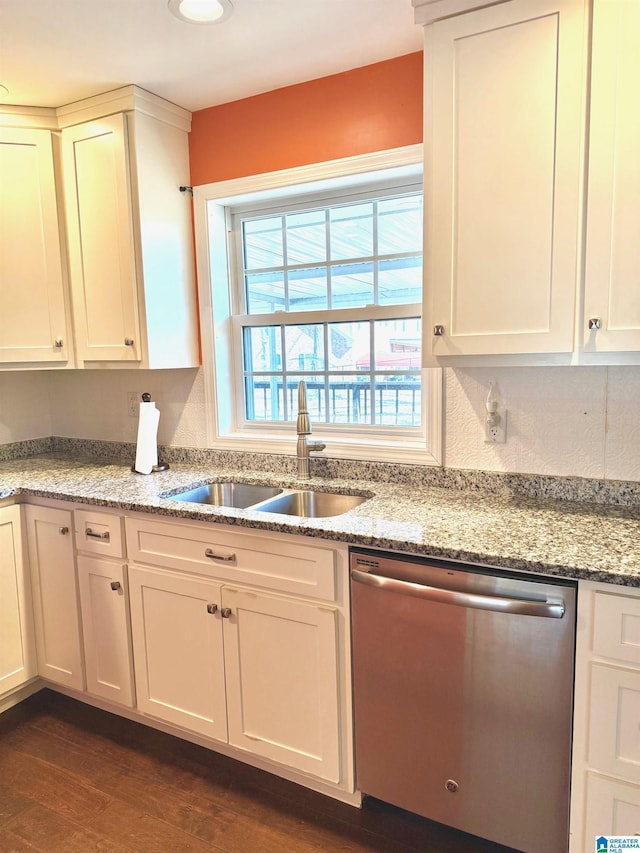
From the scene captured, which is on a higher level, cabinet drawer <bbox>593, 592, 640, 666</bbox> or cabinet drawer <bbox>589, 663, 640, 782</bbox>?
cabinet drawer <bbox>593, 592, 640, 666</bbox>

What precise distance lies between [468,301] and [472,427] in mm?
506

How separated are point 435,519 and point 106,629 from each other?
133 centimetres

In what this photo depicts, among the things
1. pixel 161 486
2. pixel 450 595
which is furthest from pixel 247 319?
pixel 450 595

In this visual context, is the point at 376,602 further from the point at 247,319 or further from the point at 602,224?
the point at 247,319

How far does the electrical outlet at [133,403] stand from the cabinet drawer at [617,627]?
2.12 m

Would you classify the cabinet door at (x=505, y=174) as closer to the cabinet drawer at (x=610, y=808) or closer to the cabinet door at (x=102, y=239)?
the cabinet drawer at (x=610, y=808)

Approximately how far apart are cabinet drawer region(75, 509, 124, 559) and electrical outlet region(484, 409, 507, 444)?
1330 mm

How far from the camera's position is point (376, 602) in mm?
1598

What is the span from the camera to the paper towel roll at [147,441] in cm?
242

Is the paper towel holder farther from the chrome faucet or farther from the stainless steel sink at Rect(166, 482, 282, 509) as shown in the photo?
the chrome faucet

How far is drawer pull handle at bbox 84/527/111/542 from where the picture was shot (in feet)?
6.88

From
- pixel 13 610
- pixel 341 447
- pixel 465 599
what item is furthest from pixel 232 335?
pixel 465 599

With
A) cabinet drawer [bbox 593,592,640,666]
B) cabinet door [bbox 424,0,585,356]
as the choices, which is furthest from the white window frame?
cabinet drawer [bbox 593,592,640,666]

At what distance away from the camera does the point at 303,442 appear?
222 cm
